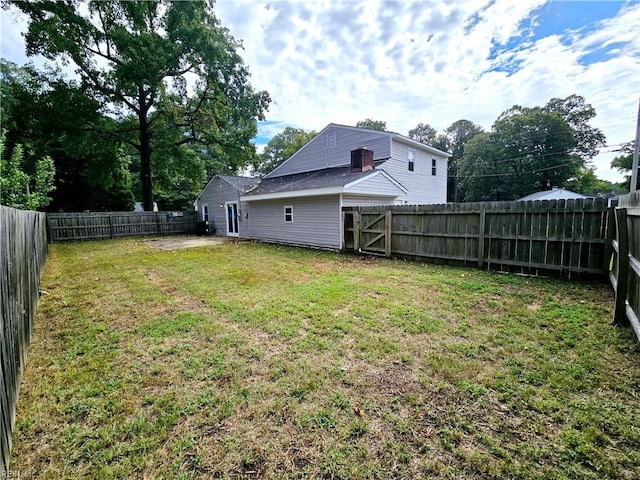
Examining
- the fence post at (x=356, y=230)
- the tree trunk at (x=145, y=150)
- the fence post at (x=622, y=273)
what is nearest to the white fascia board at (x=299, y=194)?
the fence post at (x=356, y=230)

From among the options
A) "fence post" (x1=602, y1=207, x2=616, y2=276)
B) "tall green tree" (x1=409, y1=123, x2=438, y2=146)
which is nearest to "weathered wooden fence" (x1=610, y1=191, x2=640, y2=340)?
"fence post" (x1=602, y1=207, x2=616, y2=276)

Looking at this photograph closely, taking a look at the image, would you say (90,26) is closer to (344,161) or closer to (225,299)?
(344,161)

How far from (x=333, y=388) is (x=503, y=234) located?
241 inches

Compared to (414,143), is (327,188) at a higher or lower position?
lower

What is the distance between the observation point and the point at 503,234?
6.57 m

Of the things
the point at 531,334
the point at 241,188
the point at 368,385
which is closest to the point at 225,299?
the point at 368,385

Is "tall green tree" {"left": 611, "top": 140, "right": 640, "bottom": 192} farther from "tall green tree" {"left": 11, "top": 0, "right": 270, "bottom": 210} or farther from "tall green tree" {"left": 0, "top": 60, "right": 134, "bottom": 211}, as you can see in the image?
"tall green tree" {"left": 0, "top": 60, "right": 134, "bottom": 211}

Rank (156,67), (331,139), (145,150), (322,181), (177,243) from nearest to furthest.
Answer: (322,181) → (177,243) → (156,67) → (331,139) → (145,150)

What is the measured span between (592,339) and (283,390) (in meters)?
3.61

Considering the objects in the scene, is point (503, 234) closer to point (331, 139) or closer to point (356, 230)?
point (356, 230)

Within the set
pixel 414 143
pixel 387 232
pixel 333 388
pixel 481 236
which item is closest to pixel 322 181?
pixel 387 232

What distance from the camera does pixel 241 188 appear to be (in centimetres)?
1599

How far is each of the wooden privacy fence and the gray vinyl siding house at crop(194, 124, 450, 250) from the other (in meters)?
1.59

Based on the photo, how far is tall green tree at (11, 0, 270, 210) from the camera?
13.6 metres
